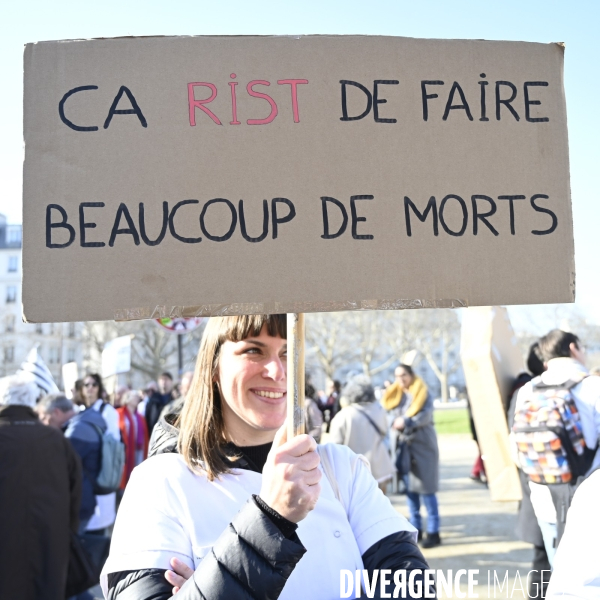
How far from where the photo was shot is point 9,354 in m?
62.1

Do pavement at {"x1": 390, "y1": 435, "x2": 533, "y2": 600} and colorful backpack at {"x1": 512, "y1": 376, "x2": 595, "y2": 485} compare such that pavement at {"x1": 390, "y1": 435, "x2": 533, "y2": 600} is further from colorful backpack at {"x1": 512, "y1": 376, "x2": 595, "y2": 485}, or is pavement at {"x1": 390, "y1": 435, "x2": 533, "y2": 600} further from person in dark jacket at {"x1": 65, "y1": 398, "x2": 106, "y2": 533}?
person in dark jacket at {"x1": 65, "y1": 398, "x2": 106, "y2": 533}

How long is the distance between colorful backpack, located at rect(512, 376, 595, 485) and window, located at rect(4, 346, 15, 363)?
60.7 metres

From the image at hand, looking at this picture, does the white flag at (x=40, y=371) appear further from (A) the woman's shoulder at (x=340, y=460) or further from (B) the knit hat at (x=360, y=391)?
(A) the woman's shoulder at (x=340, y=460)

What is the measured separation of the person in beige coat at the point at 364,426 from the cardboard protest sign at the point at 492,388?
4.48ft

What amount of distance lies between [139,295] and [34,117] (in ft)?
1.62

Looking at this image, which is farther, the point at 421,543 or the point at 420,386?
the point at 420,386

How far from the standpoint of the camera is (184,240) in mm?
1637

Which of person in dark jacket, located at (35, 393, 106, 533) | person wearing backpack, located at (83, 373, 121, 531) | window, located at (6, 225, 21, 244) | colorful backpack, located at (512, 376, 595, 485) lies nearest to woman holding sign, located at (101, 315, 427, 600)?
colorful backpack, located at (512, 376, 595, 485)

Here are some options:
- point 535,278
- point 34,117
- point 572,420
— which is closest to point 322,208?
point 535,278

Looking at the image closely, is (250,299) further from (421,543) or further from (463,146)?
(421,543)

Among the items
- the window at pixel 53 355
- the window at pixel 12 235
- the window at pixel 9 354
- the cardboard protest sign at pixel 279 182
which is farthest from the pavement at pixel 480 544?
the window at pixel 12 235

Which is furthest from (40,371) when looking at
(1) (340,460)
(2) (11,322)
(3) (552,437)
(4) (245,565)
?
(2) (11,322)

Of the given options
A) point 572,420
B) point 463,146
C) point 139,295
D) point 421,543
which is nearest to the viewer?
point 139,295

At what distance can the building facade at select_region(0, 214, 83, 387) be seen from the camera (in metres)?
60.2
